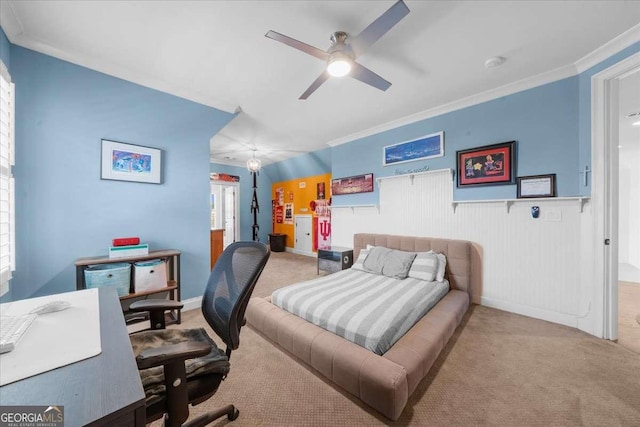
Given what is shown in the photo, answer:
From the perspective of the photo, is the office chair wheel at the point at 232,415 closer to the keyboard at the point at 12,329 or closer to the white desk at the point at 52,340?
the white desk at the point at 52,340

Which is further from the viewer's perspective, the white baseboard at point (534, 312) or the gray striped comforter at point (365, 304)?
the white baseboard at point (534, 312)

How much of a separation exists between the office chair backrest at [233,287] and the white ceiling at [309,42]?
173 cm

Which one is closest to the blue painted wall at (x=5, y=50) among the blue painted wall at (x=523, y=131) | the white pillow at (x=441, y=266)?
the blue painted wall at (x=523, y=131)

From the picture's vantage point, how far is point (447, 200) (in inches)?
127

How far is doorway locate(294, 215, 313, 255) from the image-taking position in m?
6.24

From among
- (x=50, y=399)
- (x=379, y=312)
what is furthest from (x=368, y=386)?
(x=50, y=399)

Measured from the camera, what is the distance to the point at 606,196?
7.03ft

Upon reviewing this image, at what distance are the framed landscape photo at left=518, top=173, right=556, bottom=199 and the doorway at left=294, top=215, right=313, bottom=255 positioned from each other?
4403 millimetres

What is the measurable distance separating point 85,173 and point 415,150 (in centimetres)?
400

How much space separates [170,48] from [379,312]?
9.71 ft

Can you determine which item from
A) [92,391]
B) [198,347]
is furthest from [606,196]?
[92,391]

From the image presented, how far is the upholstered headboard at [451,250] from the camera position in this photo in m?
2.93

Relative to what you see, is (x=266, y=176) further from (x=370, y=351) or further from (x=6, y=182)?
(x=370, y=351)

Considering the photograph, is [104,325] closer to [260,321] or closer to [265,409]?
[265,409]
